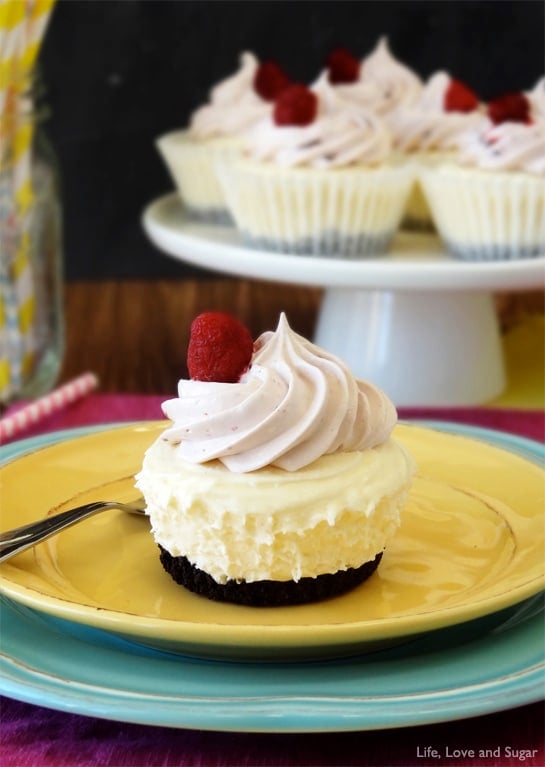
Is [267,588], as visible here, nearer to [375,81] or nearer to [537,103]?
[537,103]

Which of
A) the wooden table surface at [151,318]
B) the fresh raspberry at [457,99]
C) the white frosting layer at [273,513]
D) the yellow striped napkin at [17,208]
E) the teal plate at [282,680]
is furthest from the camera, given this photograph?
the fresh raspberry at [457,99]

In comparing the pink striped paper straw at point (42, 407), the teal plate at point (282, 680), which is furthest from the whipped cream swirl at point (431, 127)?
the teal plate at point (282, 680)

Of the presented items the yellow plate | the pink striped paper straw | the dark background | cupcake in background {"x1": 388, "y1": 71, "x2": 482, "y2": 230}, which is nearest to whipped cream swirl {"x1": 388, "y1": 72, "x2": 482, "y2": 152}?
cupcake in background {"x1": 388, "y1": 71, "x2": 482, "y2": 230}

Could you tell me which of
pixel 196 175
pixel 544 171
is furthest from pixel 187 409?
pixel 196 175

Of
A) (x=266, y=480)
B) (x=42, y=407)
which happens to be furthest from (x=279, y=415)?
(x=42, y=407)

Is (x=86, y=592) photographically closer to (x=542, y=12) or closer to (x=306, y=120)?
(x=306, y=120)

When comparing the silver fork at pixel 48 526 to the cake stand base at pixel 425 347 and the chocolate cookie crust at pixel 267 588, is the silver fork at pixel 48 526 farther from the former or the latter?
the cake stand base at pixel 425 347
